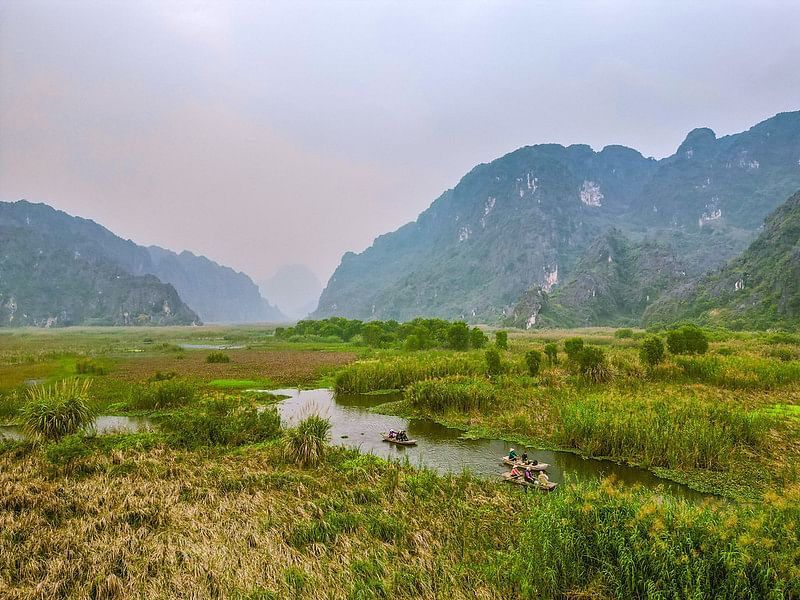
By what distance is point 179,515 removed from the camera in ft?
36.5

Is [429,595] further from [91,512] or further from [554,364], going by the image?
[554,364]

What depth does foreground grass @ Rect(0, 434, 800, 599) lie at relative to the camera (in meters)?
7.53

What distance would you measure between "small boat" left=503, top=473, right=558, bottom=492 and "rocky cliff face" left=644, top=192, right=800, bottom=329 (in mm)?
85929

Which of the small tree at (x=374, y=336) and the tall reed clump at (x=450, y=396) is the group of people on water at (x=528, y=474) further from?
the small tree at (x=374, y=336)

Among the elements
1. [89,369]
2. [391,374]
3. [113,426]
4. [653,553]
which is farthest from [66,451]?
[89,369]

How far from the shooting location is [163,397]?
88.0 ft

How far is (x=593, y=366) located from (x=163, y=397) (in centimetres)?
2941

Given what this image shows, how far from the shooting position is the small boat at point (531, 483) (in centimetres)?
1331

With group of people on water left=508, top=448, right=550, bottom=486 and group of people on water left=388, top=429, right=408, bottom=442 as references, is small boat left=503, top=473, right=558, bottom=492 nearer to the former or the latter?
group of people on water left=508, top=448, right=550, bottom=486

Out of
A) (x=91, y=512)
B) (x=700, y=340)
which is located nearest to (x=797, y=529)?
(x=91, y=512)

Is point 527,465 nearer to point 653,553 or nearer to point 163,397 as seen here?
point 653,553

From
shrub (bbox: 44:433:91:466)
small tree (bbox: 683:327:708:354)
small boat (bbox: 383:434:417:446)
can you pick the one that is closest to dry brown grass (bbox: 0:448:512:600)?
shrub (bbox: 44:433:91:466)

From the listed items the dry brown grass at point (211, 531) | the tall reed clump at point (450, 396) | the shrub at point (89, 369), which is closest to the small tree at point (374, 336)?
the shrub at point (89, 369)

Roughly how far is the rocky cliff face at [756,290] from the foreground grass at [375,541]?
89.4 meters
